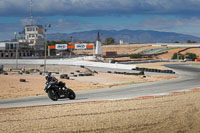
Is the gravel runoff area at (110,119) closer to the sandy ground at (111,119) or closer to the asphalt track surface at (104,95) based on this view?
the sandy ground at (111,119)

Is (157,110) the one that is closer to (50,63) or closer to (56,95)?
(56,95)

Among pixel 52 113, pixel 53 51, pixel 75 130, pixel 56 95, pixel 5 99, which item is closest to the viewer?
pixel 75 130

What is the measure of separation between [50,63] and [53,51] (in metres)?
52.3

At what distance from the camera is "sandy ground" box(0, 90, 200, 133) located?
451 inches

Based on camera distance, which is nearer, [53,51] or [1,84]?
[1,84]

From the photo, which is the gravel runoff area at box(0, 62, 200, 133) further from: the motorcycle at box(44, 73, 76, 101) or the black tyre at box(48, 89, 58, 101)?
the black tyre at box(48, 89, 58, 101)

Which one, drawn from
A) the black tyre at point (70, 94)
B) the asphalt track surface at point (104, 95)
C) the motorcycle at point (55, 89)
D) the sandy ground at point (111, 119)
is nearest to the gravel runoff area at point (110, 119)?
the sandy ground at point (111, 119)

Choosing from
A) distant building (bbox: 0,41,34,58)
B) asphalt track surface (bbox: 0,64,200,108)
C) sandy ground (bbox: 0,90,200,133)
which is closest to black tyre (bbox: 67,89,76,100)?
asphalt track surface (bbox: 0,64,200,108)

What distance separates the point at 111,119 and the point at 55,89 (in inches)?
296

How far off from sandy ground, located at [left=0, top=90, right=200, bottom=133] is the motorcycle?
13.6 feet

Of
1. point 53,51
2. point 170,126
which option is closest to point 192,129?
point 170,126

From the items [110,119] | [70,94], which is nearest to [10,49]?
[70,94]

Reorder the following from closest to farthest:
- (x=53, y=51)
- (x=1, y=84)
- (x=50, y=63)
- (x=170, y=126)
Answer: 1. (x=170, y=126)
2. (x=1, y=84)
3. (x=50, y=63)
4. (x=53, y=51)

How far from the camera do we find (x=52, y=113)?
45.7 ft
